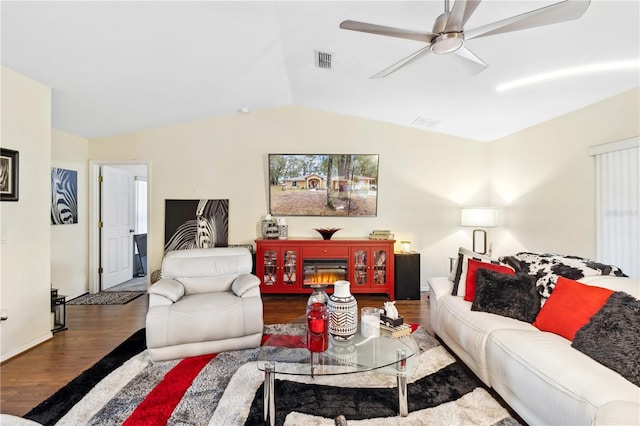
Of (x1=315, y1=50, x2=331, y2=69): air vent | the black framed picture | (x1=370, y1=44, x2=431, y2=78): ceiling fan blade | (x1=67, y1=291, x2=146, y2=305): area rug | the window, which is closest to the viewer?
(x1=370, y1=44, x2=431, y2=78): ceiling fan blade

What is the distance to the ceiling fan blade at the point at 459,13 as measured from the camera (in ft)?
4.84

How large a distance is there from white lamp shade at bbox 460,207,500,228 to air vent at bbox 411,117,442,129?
1296 mm

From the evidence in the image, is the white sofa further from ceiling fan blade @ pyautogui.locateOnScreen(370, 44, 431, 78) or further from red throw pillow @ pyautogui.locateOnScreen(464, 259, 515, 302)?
ceiling fan blade @ pyautogui.locateOnScreen(370, 44, 431, 78)

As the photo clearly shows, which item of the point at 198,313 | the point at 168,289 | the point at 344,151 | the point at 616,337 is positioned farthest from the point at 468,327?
the point at 344,151

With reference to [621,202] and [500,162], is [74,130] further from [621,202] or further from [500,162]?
[621,202]

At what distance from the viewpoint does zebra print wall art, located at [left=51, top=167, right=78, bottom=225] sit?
3740mm

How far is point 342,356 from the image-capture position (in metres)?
1.76

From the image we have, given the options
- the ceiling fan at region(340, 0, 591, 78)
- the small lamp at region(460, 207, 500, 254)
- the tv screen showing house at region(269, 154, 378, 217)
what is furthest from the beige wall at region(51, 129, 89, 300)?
the small lamp at region(460, 207, 500, 254)

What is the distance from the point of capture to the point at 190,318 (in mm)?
2311

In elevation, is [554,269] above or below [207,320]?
above

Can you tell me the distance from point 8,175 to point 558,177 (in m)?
5.25

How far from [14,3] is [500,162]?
17.0 feet

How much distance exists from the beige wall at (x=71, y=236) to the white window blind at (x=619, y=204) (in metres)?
6.12

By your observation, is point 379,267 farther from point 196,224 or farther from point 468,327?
point 196,224
